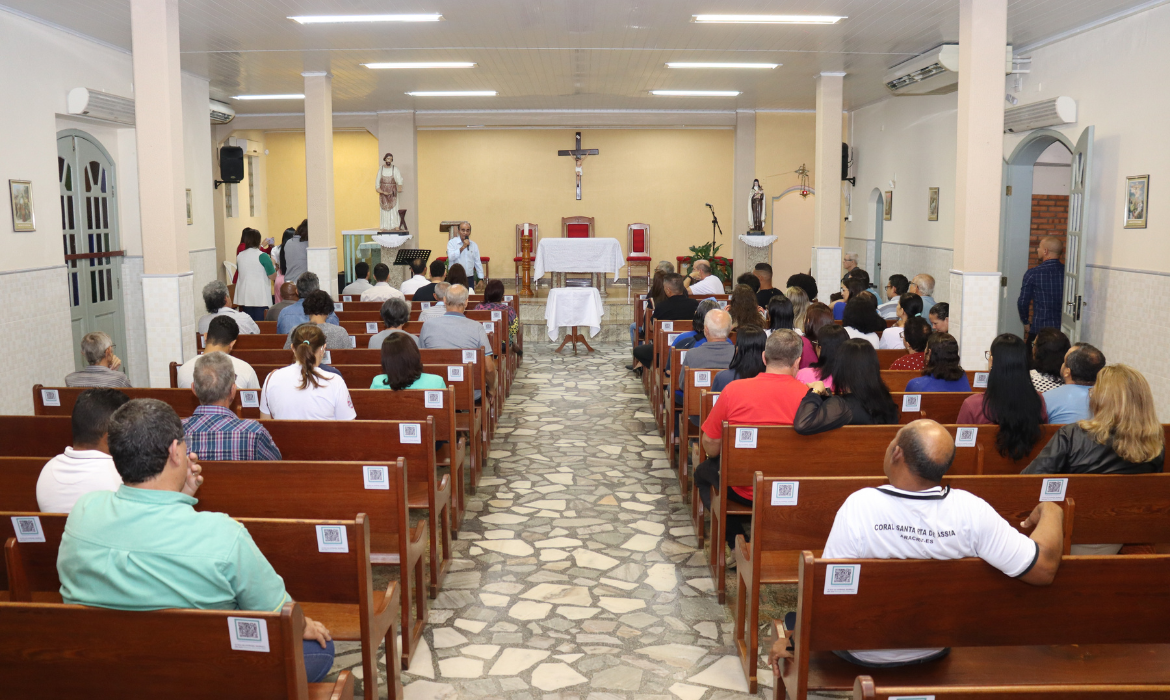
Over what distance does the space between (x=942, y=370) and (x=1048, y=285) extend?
4389mm

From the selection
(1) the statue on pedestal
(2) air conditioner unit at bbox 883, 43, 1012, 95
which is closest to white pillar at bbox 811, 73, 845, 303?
(2) air conditioner unit at bbox 883, 43, 1012, 95

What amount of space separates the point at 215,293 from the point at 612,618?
423 cm

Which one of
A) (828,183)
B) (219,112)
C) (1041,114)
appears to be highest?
(219,112)

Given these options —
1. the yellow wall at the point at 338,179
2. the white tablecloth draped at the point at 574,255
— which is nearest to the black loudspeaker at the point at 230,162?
the yellow wall at the point at 338,179

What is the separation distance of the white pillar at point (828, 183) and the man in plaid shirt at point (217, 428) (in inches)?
326

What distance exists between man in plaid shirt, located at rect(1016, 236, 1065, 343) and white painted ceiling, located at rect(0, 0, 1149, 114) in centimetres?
196

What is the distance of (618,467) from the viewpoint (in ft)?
20.0

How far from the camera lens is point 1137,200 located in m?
6.97

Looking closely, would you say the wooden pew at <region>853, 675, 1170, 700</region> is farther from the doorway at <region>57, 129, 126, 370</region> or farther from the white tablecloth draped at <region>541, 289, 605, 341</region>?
the white tablecloth draped at <region>541, 289, 605, 341</region>

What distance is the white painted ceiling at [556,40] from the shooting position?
7.35m

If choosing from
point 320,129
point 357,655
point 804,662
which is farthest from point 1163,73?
point 320,129

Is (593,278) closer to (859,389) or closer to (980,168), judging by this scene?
A: (980,168)

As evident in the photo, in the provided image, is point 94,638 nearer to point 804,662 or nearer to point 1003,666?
point 804,662

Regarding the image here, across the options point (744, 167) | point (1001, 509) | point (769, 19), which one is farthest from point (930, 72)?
point (1001, 509)
